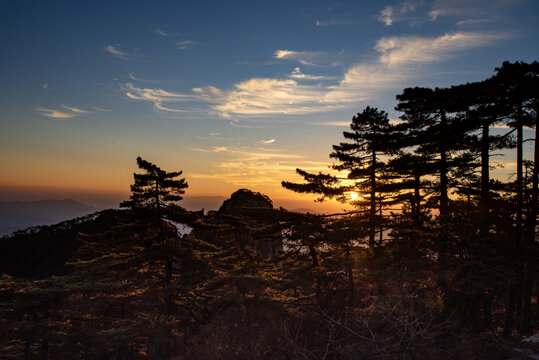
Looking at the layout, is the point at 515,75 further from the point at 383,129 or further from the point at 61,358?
the point at 61,358

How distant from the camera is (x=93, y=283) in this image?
18500mm

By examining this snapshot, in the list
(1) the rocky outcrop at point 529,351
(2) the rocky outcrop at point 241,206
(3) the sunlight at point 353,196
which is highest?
(3) the sunlight at point 353,196

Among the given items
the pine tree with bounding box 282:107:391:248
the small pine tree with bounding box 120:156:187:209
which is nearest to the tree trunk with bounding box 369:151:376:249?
the pine tree with bounding box 282:107:391:248

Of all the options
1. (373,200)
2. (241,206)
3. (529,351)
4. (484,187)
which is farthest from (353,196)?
(241,206)

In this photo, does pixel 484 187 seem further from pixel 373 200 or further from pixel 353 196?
pixel 353 196

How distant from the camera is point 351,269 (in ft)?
65.3

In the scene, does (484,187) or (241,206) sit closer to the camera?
(484,187)

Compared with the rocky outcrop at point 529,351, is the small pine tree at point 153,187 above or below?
above

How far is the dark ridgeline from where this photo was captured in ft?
51.1

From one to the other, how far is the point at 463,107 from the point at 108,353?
2526cm

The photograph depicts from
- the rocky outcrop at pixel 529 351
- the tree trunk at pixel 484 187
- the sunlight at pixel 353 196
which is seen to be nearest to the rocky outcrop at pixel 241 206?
the sunlight at pixel 353 196

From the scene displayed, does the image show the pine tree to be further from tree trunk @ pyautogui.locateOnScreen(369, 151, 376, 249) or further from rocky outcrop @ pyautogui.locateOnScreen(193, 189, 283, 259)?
rocky outcrop @ pyautogui.locateOnScreen(193, 189, 283, 259)

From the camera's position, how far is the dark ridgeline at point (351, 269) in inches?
613

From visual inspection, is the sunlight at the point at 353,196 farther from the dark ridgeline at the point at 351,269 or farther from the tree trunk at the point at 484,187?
the tree trunk at the point at 484,187
